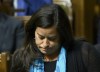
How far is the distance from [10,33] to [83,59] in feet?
3.27

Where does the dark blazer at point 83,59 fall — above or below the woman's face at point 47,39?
below

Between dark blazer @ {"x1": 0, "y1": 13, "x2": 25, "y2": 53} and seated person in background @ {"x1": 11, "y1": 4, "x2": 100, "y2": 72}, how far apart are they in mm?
777

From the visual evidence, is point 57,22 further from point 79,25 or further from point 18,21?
point 79,25

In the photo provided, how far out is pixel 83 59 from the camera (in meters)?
1.97

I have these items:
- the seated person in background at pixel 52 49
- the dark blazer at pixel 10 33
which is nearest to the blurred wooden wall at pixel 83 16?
the dark blazer at pixel 10 33

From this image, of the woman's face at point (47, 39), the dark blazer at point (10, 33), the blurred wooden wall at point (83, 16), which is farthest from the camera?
the blurred wooden wall at point (83, 16)

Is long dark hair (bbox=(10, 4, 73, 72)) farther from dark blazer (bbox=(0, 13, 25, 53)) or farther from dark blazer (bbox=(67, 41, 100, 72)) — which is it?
dark blazer (bbox=(0, 13, 25, 53))

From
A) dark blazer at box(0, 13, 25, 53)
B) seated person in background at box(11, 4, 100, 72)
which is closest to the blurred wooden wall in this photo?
dark blazer at box(0, 13, 25, 53)

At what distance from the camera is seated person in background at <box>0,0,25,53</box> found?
111 inches

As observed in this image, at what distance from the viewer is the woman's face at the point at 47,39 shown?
6.16ft

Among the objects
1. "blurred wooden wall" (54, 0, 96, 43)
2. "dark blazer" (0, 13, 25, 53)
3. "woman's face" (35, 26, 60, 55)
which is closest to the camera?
"woman's face" (35, 26, 60, 55)

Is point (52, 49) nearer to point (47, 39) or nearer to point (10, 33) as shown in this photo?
point (47, 39)

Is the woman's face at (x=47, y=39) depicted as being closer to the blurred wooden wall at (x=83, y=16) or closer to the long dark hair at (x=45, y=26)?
the long dark hair at (x=45, y=26)

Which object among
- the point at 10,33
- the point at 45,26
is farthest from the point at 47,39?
the point at 10,33
